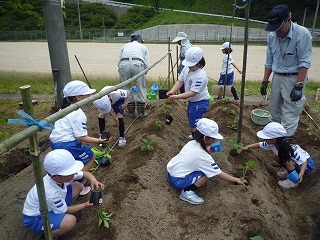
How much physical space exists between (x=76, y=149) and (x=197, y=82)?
212 centimetres

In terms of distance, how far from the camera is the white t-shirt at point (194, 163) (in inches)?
132

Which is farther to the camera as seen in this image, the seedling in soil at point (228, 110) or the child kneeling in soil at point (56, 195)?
the seedling in soil at point (228, 110)

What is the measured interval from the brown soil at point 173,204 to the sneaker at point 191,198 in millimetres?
58

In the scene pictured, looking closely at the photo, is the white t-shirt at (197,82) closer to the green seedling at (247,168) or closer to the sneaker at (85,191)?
the green seedling at (247,168)

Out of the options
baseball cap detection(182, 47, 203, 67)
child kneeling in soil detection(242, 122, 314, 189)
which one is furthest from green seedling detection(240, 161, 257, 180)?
baseball cap detection(182, 47, 203, 67)

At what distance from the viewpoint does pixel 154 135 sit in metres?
4.98

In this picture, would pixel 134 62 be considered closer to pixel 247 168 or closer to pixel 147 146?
pixel 147 146

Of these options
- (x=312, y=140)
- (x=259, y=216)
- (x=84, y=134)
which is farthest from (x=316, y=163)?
(x=84, y=134)

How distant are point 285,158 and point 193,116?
5.16 feet

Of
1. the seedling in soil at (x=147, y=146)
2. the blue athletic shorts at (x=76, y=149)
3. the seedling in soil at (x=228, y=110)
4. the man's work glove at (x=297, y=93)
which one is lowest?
the seedling in soil at (x=228, y=110)

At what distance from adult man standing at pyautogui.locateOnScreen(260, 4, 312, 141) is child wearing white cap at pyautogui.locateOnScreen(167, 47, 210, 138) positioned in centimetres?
112

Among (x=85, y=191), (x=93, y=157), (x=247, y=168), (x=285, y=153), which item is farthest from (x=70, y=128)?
(x=285, y=153)

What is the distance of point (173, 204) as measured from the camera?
345 centimetres

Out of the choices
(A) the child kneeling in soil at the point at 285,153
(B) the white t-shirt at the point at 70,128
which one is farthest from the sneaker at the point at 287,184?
(B) the white t-shirt at the point at 70,128
